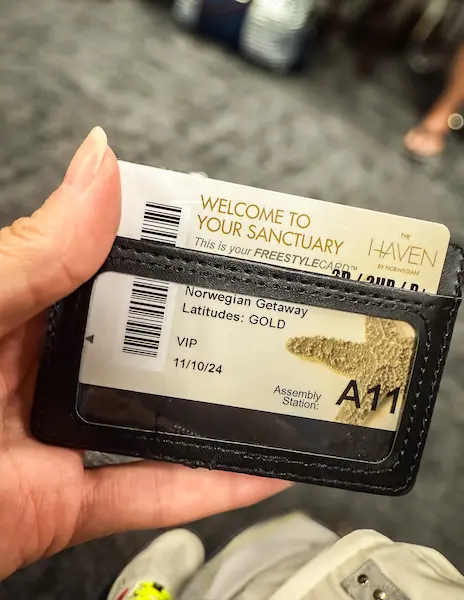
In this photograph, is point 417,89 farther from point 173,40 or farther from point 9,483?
point 9,483

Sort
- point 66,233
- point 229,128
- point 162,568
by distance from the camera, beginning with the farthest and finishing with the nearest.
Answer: point 229,128
point 162,568
point 66,233

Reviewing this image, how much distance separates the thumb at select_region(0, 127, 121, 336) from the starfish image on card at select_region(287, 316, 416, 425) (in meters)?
0.18

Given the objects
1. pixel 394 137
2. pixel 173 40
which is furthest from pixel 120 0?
pixel 394 137

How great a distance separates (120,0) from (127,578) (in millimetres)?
1034

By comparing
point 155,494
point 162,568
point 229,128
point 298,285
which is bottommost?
point 162,568

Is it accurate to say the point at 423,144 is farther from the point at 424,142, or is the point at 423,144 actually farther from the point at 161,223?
the point at 161,223

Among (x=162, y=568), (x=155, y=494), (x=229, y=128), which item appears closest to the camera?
(x=155, y=494)

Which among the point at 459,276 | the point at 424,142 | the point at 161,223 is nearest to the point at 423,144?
the point at 424,142

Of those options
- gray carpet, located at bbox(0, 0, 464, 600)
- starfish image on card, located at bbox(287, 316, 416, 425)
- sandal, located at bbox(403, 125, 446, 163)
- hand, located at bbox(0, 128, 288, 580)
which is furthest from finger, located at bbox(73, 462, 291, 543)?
sandal, located at bbox(403, 125, 446, 163)

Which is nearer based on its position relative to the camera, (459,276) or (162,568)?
(459,276)

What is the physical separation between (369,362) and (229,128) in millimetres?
681

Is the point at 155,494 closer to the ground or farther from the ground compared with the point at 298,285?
closer to the ground

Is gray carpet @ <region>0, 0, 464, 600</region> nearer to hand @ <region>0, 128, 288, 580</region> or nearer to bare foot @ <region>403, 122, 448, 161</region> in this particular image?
bare foot @ <region>403, 122, 448, 161</region>

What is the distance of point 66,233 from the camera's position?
439 millimetres
